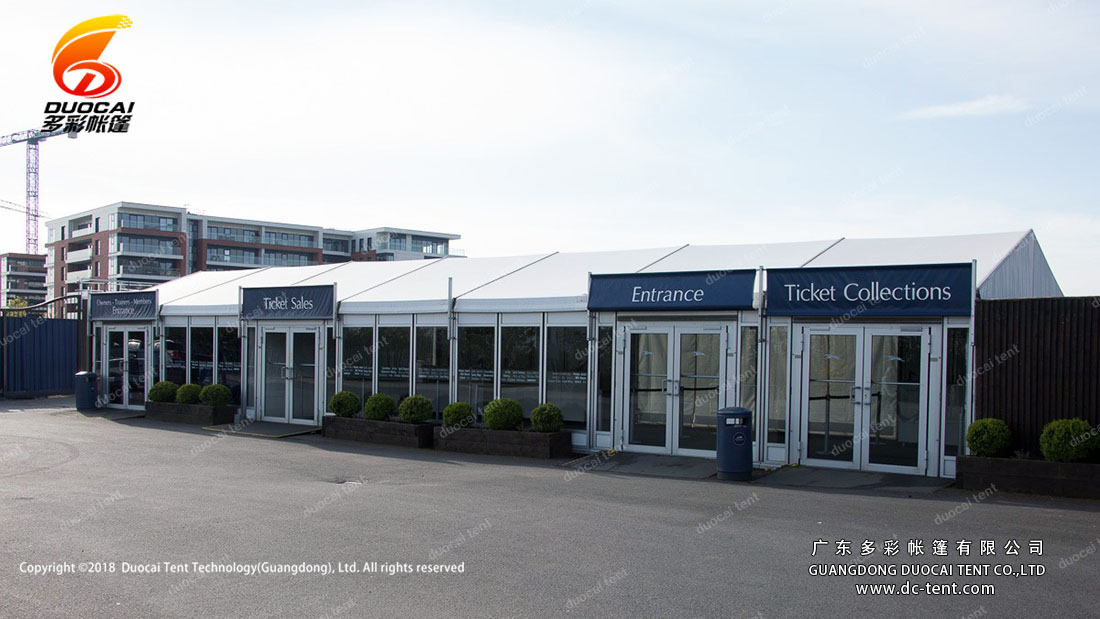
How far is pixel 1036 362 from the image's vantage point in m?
12.3

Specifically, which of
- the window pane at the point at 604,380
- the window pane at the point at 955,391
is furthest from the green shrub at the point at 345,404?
the window pane at the point at 955,391

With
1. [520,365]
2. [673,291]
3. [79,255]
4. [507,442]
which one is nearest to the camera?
[673,291]

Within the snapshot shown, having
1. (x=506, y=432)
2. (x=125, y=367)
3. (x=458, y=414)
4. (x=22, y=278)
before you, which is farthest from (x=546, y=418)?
(x=22, y=278)

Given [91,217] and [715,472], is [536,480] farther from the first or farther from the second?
[91,217]

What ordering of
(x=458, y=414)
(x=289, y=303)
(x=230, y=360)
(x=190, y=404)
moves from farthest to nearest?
1. (x=230, y=360)
2. (x=190, y=404)
3. (x=289, y=303)
4. (x=458, y=414)

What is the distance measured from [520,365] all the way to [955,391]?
7563 mm

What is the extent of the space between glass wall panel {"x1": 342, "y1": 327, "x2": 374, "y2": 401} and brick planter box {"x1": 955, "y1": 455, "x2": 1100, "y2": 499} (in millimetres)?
11705

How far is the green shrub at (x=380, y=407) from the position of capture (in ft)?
58.3

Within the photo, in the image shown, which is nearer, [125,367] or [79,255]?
[125,367]

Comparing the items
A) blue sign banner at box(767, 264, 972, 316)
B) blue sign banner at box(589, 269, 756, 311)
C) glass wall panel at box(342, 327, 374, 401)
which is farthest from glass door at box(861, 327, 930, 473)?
glass wall panel at box(342, 327, 374, 401)

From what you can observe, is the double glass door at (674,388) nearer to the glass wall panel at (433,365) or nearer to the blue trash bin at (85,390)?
the glass wall panel at (433,365)

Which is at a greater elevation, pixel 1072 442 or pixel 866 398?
pixel 866 398

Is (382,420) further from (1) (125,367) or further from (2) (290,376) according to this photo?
(1) (125,367)

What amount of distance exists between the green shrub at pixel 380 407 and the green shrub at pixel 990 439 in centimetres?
1054
